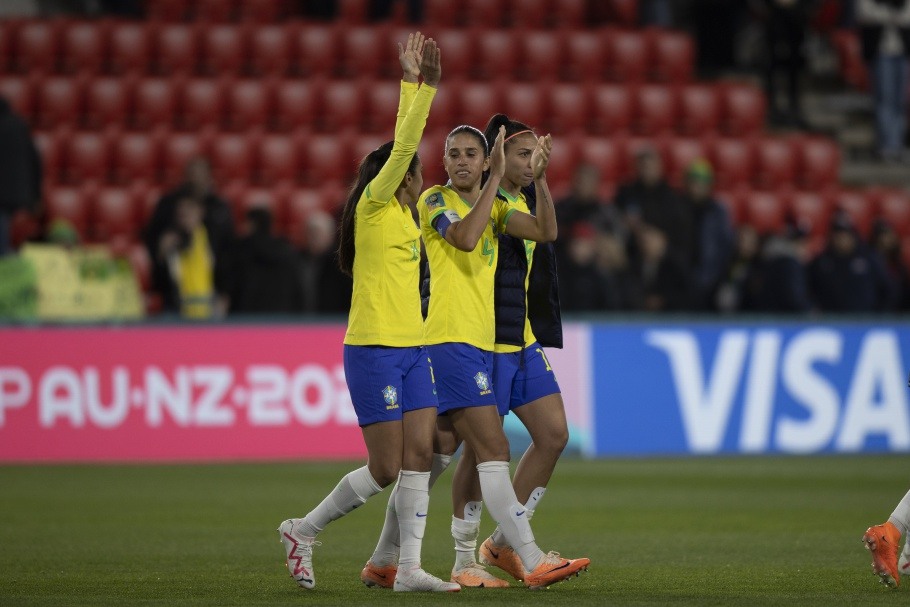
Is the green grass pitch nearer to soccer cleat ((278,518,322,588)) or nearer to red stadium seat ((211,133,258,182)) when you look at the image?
soccer cleat ((278,518,322,588))

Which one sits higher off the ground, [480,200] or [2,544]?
[480,200]

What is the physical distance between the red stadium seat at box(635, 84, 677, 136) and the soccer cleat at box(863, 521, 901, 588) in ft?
44.9

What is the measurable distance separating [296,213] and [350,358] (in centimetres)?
1148

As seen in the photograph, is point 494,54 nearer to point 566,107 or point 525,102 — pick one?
point 525,102

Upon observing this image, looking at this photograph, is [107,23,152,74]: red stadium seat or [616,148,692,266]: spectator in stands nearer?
[616,148,692,266]: spectator in stands

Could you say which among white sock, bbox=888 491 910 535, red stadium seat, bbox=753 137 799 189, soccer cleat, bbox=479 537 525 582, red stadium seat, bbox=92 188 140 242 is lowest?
soccer cleat, bbox=479 537 525 582

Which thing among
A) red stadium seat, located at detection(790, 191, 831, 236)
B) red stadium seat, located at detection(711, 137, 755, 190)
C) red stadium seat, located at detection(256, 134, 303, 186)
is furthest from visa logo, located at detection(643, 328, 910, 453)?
red stadium seat, located at detection(256, 134, 303, 186)

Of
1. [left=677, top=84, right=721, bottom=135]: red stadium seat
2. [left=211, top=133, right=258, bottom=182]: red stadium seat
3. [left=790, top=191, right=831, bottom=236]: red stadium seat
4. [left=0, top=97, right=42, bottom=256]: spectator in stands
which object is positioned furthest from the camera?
[left=677, top=84, right=721, bottom=135]: red stadium seat

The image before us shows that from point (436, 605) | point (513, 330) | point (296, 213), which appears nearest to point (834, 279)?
point (296, 213)

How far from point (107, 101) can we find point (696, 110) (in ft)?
24.5

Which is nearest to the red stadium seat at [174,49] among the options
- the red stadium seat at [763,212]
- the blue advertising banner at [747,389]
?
the red stadium seat at [763,212]

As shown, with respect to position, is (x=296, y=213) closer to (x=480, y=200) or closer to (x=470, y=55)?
(x=470, y=55)

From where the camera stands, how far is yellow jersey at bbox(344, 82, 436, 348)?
7.06 m

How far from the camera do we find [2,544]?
9062 millimetres
